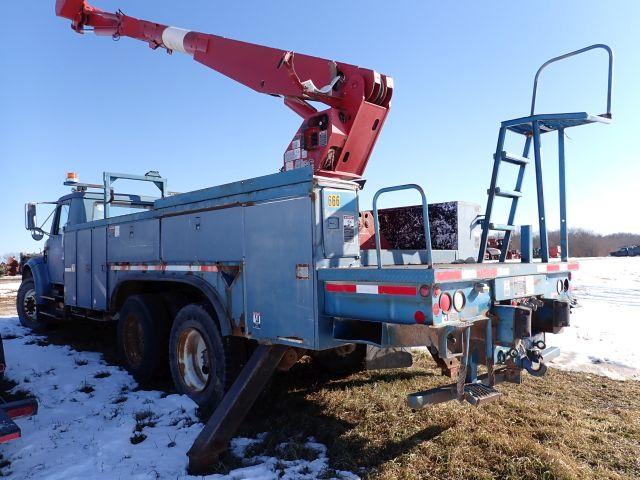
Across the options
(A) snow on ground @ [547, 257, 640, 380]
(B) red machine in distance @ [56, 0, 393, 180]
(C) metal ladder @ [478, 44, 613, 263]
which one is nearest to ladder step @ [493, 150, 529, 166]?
(C) metal ladder @ [478, 44, 613, 263]

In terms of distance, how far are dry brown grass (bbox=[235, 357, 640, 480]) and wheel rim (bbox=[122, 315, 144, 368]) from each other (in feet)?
6.02

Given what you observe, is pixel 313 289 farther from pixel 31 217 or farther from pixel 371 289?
pixel 31 217

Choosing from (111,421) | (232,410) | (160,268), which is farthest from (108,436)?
(160,268)

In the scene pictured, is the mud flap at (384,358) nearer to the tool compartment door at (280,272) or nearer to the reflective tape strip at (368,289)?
the tool compartment door at (280,272)

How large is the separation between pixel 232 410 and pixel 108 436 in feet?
4.16

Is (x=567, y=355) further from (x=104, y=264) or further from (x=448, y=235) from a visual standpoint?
(x=104, y=264)

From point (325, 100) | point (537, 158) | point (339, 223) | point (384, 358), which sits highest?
point (325, 100)

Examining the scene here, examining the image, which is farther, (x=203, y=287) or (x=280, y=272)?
(x=203, y=287)

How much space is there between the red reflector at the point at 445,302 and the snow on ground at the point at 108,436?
1.37 metres

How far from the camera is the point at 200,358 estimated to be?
191 inches

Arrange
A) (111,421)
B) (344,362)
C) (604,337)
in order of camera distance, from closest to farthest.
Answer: (111,421) → (344,362) → (604,337)

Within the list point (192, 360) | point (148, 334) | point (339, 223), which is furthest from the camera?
point (148, 334)

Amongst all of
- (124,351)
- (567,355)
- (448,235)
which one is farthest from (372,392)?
(567,355)

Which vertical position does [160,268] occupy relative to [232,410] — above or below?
above
